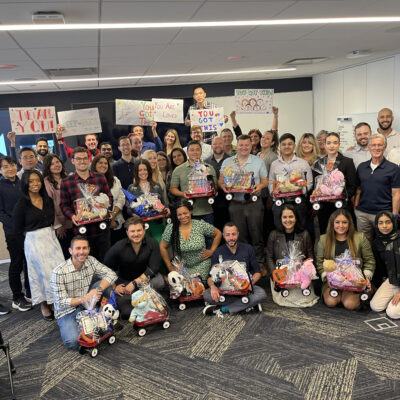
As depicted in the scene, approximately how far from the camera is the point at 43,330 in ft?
12.4

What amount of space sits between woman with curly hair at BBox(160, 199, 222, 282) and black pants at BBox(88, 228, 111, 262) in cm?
59

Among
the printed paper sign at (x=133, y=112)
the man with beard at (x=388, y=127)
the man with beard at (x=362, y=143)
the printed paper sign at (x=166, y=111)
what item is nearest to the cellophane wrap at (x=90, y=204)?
the printed paper sign at (x=133, y=112)

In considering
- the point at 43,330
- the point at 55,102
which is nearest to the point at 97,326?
the point at 43,330

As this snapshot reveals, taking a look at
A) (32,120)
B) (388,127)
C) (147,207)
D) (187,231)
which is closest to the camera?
(147,207)

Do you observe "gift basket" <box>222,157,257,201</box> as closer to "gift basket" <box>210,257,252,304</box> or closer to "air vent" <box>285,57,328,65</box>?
"gift basket" <box>210,257,252,304</box>

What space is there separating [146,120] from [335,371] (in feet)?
15.3

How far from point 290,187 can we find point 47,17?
107 inches

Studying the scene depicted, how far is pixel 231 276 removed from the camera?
12.4ft

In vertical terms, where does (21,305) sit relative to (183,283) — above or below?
below

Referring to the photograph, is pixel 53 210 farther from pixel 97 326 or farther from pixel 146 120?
pixel 146 120

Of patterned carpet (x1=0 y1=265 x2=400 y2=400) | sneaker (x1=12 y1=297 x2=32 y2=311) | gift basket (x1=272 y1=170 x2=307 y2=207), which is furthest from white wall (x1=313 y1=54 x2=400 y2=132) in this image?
sneaker (x1=12 y1=297 x2=32 y2=311)

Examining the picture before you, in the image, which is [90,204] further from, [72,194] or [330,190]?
[330,190]

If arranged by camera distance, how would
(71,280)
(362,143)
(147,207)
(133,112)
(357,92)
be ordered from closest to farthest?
(71,280) < (147,207) < (362,143) < (133,112) < (357,92)

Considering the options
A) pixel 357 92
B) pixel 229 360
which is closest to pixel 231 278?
pixel 229 360
